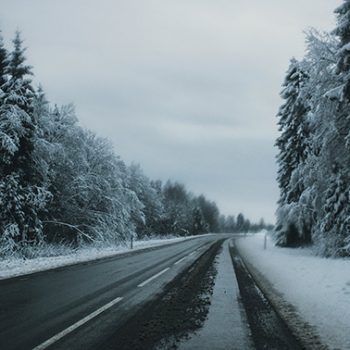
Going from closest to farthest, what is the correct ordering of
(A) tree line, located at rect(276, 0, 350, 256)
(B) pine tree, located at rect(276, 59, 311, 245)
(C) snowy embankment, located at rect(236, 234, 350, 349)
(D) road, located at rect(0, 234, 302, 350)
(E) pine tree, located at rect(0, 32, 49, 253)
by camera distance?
(D) road, located at rect(0, 234, 302, 350), (C) snowy embankment, located at rect(236, 234, 350, 349), (A) tree line, located at rect(276, 0, 350, 256), (E) pine tree, located at rect(0, 32, 49, 253), (B) pine tree, located at rect(276, 59, 311, 245)

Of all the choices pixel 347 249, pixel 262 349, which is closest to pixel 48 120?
pixel 347 249

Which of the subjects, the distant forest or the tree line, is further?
the distant forest

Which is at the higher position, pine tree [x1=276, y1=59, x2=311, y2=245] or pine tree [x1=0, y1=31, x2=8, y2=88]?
pine tree [x1=0, y1=31, x2=8, y2=88]

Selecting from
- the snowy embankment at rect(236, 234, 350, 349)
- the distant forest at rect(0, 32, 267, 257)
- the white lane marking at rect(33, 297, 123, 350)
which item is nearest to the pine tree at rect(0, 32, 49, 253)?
the distant forest at rect(0, 32, 267, 257)

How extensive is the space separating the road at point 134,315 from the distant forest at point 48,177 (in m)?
9.17

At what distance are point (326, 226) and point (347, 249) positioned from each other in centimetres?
182

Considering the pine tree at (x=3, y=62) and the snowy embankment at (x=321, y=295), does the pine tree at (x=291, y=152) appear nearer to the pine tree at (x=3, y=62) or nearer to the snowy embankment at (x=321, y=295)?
the snowy embankment at (x=321, y=295)

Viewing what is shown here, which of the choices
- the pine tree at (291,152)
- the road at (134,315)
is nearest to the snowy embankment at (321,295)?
the road at (134,315)

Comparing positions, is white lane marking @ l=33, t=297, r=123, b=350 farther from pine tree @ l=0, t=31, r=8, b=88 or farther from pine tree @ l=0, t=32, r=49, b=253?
pine tree @ l=0, t=31, r=8, b=88

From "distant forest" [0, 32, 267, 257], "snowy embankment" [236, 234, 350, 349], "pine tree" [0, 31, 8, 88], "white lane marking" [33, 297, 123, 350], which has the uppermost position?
"pine tree" [0, 31, 8, 88]

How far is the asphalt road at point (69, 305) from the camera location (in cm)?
565

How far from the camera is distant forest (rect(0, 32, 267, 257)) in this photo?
2003 centimetres

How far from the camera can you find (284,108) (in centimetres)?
2925

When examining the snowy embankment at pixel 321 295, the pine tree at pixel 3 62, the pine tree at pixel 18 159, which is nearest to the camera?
the snowy embankment at pixel 321 295
